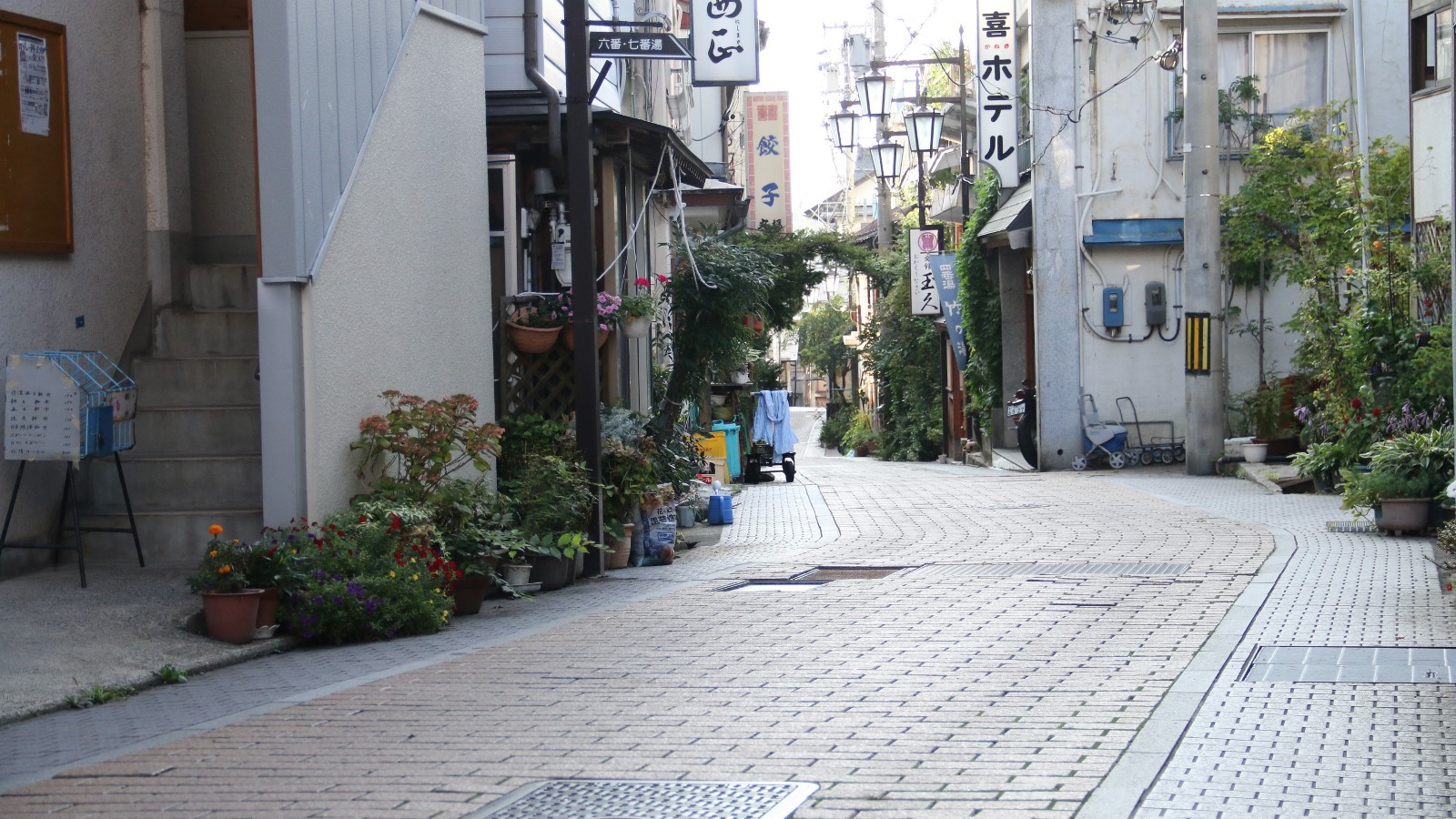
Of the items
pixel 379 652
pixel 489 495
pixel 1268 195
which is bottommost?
pixel 379 652

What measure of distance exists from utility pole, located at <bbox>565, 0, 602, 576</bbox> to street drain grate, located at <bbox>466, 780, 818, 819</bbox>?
21.6 ft

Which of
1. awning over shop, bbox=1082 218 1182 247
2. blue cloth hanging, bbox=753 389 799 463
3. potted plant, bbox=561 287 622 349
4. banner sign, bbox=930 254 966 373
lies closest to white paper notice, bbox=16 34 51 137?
potted plant, bbox=561 287 622 349

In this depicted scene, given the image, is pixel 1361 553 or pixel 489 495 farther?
pixel 1361 553

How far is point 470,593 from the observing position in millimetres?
9766

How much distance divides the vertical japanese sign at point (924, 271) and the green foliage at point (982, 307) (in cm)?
305

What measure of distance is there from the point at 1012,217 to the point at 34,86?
18694mm

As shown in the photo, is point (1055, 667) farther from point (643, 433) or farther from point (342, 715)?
point (643, 433)

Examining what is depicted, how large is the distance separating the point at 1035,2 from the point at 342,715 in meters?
21.1

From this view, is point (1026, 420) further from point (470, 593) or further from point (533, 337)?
point (470, 593)

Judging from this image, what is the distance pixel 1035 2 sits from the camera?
24719 mm

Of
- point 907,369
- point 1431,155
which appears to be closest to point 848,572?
point 1431,155

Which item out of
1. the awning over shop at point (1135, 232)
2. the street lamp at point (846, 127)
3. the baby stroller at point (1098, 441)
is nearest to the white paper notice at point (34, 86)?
the baby stroller at point (1098, 441)

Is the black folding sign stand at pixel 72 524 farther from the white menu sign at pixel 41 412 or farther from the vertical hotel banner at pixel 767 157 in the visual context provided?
the vertical hotel banner at pixel 767 157

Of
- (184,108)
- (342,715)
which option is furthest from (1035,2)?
(342,715)
